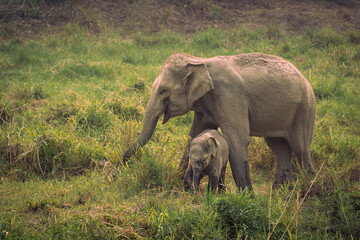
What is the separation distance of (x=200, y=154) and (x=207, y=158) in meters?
0.11

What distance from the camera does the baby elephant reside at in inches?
165

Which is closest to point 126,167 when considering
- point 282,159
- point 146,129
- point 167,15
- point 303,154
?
point 146,129

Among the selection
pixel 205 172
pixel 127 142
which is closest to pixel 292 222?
pixel 205 172

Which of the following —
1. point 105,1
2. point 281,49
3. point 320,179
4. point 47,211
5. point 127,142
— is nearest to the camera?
point 47,211

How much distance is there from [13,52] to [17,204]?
723cm

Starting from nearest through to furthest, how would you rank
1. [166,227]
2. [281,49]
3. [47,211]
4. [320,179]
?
[166,227] < [47,211] < [320,179] < [281,49]

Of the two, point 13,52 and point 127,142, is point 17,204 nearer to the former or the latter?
point 127,142

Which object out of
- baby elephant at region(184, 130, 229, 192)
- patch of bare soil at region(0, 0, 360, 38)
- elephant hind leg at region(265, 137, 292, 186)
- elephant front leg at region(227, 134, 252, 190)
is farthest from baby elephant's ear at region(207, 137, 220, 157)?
patch of bare soil at region(0, 0, 360, 38)

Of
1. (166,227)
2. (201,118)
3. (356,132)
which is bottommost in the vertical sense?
(356,132)

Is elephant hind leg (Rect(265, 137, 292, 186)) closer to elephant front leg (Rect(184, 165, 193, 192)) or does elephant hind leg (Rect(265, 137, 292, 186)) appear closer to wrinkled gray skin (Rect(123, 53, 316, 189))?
wrinkled gray skin (Rect(123, 53, 316, 189))

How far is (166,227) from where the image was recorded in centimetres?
374

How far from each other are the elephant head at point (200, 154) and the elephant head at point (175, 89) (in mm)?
567

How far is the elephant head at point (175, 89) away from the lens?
458cm

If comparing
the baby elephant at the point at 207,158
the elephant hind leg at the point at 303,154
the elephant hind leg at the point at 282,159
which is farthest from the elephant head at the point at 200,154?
the elephant hind leg at the point at 282,159
